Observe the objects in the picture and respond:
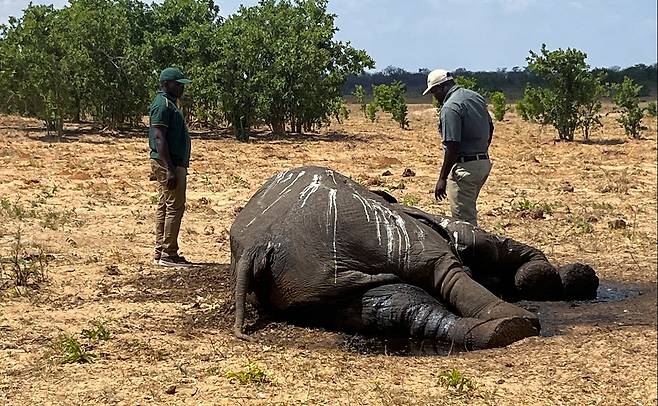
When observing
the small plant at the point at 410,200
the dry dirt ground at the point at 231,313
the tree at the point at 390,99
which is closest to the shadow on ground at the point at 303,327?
the dry dirt ground at the point at 231,313

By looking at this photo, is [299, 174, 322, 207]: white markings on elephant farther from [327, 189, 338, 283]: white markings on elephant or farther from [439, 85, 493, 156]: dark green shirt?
[439, 85, 493, 156]: dark green shirt

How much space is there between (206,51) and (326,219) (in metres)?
18.6

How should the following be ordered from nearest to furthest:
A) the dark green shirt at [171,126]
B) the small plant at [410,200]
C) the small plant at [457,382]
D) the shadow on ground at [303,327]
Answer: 1. the small plant at [457,382]
2. the shadow on ground at [303,327]
3. the dark green shirt at [171,126]
4. the small plant at [410,200]

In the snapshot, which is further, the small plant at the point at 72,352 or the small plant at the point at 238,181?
the small plant at the point at 238,181

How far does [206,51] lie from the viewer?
2342 centimetres

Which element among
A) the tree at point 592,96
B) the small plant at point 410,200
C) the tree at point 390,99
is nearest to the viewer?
the small plant at point 410,200

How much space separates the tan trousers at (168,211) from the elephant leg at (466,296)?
9.31 feet

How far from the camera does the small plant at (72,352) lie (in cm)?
475

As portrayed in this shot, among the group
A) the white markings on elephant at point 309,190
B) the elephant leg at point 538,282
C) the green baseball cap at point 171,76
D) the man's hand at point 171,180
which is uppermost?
the green baseball cap at point 171,76

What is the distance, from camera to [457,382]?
4250mm

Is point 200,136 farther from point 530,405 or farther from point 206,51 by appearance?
point 530,405

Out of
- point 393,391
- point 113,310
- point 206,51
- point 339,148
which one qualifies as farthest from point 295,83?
point 393,391

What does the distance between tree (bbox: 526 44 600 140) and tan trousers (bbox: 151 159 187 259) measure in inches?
608

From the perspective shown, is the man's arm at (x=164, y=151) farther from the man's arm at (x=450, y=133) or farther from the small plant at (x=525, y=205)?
the small plant at (x=525, y=205)
